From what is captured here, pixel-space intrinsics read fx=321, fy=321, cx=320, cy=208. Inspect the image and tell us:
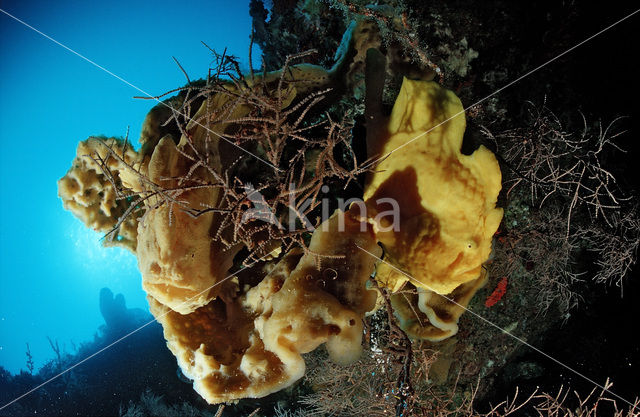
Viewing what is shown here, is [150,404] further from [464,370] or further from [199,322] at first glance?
[464,370]

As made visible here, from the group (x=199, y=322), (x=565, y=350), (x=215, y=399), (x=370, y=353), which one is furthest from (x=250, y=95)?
(x=565, y=350)

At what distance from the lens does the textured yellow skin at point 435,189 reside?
2.29 metres

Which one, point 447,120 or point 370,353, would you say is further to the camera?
point 370,353

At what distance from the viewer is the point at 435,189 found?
230 centimetres

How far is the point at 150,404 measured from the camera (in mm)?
8055

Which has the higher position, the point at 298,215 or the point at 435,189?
the point at 298,215

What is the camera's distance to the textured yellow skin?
2293 mm

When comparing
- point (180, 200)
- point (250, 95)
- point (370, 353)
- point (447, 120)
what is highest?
point (250, 95)

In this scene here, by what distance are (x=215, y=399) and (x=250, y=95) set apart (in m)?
2.38

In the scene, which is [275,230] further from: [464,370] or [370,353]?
[464,370]

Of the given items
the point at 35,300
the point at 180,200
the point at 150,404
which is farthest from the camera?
the point at 35,300

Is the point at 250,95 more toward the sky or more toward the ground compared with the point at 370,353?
more toward the sky

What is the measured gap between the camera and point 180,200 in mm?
2223

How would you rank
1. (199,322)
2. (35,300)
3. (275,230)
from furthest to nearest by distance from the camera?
(35,300) < (199,322) < (275,230)
